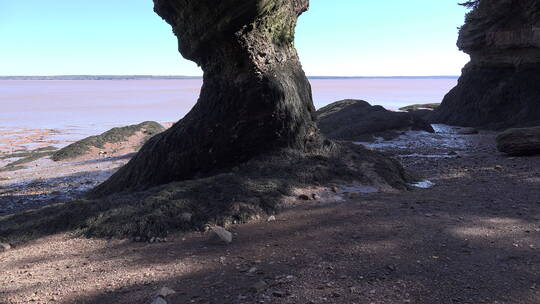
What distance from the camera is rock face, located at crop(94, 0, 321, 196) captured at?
7.03m

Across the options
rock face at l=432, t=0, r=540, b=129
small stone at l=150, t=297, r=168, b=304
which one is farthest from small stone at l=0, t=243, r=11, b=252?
rock face at l=432, t=0, r=540, b=129

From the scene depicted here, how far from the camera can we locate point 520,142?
10.7 meters

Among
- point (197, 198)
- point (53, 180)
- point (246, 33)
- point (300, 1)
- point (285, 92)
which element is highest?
point (300, 1)

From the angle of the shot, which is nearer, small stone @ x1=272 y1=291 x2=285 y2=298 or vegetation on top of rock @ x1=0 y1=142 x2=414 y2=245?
small stone @ x1=272 y1=291 x2=285 y2=298

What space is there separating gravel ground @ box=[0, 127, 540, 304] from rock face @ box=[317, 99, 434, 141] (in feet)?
34.0

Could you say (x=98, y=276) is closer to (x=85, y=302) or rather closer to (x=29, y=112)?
(x=85, y=302)

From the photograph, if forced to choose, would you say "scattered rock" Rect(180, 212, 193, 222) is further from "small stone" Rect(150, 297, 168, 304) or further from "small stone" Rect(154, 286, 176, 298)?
"small stone" Rect(150, 297, 168, 304)

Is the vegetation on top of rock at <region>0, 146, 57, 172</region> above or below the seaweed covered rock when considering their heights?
below

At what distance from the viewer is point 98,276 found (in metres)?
4.11

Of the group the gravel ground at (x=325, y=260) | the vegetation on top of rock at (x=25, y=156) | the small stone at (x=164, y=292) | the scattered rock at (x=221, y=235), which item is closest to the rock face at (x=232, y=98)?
the gravel ground at (x=325, y=260)

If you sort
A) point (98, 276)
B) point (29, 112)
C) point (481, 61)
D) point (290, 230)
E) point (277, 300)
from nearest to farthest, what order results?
point (277, 300)
point (98, 276)
point (290, 230)
point (481, 61)
point (29, 112)

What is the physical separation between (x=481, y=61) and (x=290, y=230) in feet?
56.9

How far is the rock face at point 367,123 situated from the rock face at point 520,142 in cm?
506

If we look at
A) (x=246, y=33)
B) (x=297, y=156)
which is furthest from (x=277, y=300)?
Result: (x=246, y=33)
